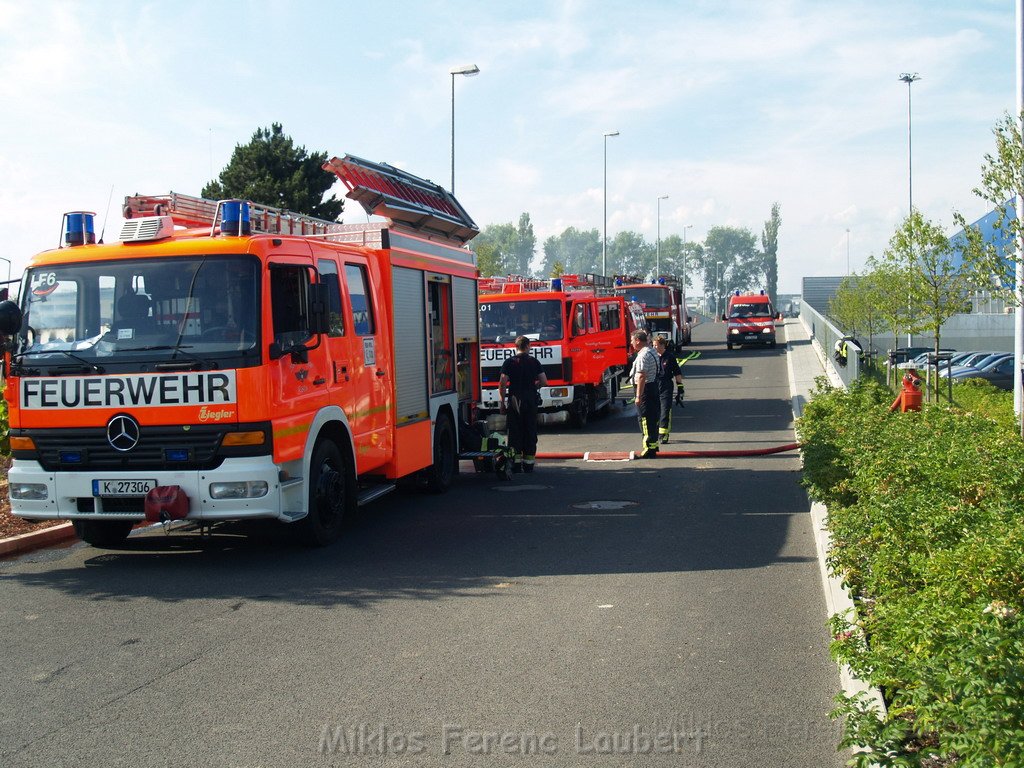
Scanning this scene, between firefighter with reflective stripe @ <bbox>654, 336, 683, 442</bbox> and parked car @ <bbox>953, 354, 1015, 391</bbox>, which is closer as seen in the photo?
firefighter with reflective stripe @ <bbox>654, 336, 683, 442</bbox>

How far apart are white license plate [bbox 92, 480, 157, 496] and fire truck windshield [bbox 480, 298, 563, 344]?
→ 1145cm

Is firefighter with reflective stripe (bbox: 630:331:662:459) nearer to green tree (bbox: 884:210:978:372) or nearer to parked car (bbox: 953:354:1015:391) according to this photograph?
green tree (bbox: 884:210:978:372)

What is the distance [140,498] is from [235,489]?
77cm

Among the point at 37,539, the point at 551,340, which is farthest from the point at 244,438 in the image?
the point at 551,340

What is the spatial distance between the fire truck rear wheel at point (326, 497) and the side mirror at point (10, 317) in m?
2.56

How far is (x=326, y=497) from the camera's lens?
30.3ft

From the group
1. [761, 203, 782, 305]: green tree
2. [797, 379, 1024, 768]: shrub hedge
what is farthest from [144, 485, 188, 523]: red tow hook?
[761, 203, 782, 305]: green tree

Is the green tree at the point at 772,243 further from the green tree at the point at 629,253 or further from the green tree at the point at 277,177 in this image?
the green tree at the point at 277,177

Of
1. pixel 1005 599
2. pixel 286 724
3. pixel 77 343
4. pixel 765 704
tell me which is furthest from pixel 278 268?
pixel 1005 599

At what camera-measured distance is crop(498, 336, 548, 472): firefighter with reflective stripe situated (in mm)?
13922

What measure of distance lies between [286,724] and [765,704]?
235cm

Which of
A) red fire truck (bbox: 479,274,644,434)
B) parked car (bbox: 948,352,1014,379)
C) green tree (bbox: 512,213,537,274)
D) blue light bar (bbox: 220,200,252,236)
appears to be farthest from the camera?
green tree (bbox: 512,213,537,274)

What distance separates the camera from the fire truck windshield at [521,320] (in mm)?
19281

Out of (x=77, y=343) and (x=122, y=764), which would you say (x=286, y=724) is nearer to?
(x=122, y=764)
